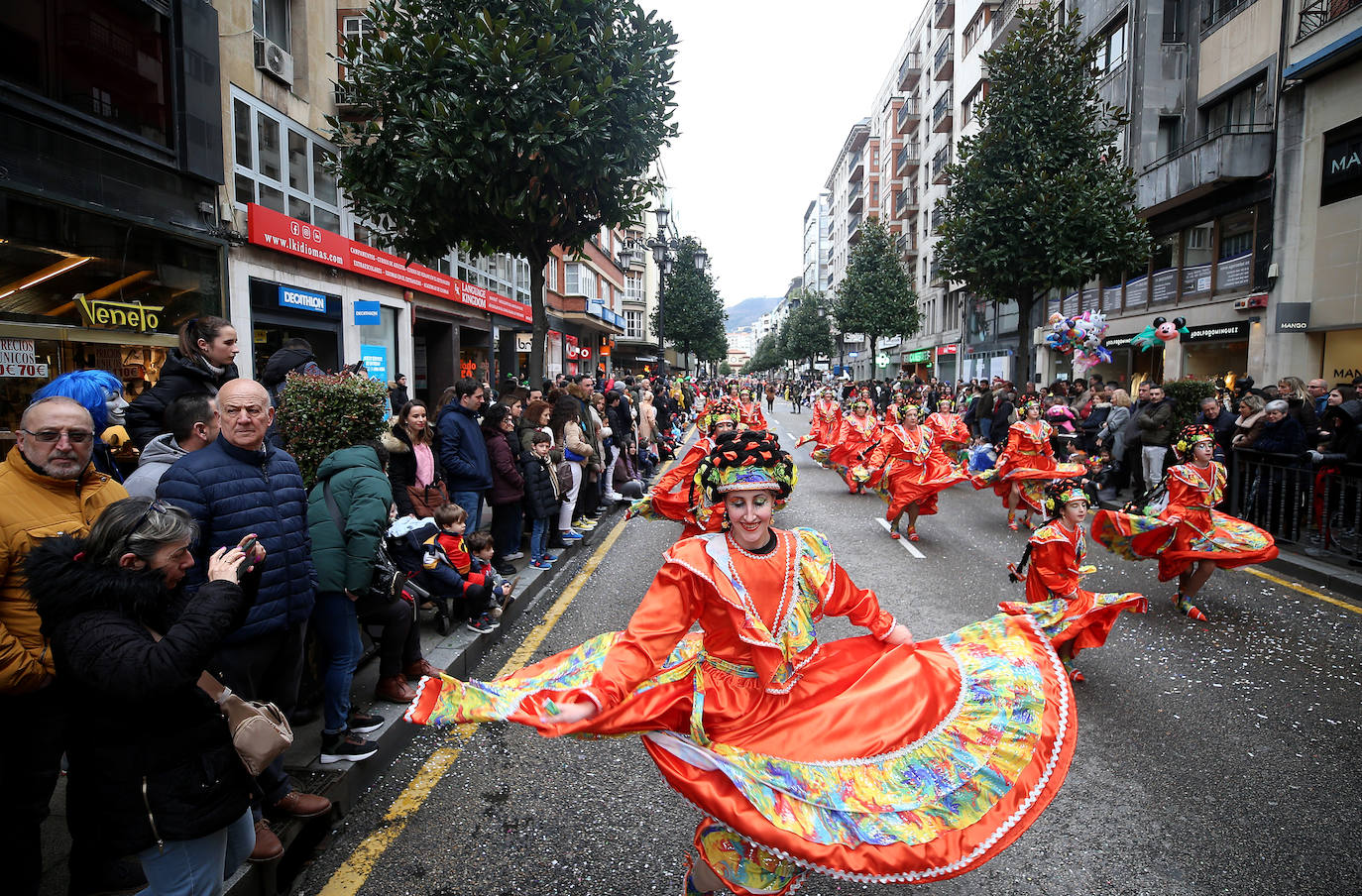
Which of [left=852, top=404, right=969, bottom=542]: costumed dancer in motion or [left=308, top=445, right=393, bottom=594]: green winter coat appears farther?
[left=852, top=404, right=969, bottom=542]: costumed dancer in motion

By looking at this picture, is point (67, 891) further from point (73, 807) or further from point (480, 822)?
point (480, 822)

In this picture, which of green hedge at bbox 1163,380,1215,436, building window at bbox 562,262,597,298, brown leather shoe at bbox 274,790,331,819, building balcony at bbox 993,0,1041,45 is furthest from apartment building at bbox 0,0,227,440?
building balcony at bbox 993,0,1041,45

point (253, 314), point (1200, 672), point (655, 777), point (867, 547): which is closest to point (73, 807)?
point (655, 777)

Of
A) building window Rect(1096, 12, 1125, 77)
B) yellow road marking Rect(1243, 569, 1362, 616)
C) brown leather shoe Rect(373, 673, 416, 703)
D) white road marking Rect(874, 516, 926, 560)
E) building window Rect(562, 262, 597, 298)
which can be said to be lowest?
yellow road marking Rect(1243, 569, 1362, 616)

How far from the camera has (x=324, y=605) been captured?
4.03 meters

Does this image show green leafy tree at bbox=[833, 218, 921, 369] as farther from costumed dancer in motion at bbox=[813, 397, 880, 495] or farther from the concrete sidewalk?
the concrete sidewalk

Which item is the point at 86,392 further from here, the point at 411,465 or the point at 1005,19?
the point at 1005,19

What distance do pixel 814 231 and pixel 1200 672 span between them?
397 ft

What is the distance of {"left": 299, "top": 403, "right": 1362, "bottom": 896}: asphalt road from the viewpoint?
3.25 metres

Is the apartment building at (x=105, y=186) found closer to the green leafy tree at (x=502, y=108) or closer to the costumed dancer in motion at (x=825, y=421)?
the green leafy tree at (x=502, y=108)

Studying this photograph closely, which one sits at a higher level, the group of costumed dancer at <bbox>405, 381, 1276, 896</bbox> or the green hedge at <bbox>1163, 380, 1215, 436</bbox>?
the green hedge at <bbox>1163, 380, 1215, 436</bbox>

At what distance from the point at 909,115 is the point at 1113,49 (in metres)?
32.0

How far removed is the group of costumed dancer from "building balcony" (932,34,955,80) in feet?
169

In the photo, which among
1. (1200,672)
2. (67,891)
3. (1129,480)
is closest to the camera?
(67,891)
